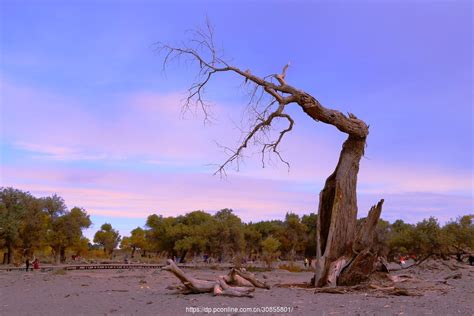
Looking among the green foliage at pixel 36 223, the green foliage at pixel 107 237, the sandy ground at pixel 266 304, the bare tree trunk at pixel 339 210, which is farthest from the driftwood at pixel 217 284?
the green foliage at pixel 107 237

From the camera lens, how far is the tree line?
46656 mm

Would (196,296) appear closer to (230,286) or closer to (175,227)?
(230,286)

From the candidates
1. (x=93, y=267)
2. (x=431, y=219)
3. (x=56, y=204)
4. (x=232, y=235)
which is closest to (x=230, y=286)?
(x=93, y=267)

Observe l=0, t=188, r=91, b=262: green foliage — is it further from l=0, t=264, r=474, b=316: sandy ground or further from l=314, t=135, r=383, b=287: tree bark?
l=314, t=135, r=383, b=287: tree bark

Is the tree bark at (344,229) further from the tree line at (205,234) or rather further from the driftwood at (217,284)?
the tree line at (205,234)

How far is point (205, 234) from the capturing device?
6188 centimetres

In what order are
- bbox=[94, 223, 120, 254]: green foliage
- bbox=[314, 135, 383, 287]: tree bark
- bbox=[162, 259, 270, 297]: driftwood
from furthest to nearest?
bbox=[94, 223, 120, 254]: green foliage → bbox=[314, 135, 383, 287]: tree bark → bbox=[162, 259, 270, 297]: driftwood

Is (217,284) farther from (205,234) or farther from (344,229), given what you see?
(205,234)

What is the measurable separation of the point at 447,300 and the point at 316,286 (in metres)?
4.00

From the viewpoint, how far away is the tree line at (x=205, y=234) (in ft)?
153

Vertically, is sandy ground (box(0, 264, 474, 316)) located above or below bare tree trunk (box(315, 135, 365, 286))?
below

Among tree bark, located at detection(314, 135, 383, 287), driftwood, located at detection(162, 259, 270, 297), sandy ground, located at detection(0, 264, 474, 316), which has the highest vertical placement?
tree bark, located at detection(314, 135, 383, 287)

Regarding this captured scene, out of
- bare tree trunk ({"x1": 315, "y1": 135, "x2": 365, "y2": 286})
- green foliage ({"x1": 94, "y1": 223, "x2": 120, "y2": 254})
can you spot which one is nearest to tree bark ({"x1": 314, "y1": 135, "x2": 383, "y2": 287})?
bare tree trunk ({"x1": 315, "y1": 135, "x2": 365, "y2": 286})

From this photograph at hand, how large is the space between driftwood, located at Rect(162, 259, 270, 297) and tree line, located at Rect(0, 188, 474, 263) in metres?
22.0
